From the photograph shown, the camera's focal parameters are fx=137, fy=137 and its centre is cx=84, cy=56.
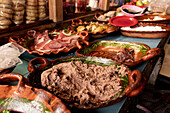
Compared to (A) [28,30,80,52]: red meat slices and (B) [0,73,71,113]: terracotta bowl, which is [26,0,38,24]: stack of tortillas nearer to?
(A) [28,30,80,52]: red meat slices

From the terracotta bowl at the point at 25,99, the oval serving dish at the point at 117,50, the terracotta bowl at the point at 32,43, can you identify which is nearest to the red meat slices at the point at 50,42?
the terracotta bowl at the point at 32,43

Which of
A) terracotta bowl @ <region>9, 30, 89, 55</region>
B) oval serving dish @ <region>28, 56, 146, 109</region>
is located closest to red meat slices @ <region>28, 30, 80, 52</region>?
terracotta bowl @ <region>9, 30, 89, 55</region>

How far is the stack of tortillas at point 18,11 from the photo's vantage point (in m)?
1.71

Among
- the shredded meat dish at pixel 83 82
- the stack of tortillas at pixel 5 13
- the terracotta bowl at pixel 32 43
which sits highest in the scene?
the stack of tortillas at pixel 5 13

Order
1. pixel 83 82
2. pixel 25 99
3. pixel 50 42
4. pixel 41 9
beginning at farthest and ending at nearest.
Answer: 1. pixel 41 9
2. pixel 50 42
3. pixel 83 82
4. pixel 25 99

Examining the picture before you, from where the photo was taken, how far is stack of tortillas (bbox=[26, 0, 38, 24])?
71.9 inches

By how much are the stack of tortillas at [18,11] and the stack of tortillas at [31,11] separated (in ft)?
0.24

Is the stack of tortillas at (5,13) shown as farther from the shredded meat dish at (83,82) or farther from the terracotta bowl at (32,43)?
the shredded meat dish at (83,82)

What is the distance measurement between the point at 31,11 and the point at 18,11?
17 cm

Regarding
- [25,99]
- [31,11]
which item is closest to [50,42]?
[31,11]

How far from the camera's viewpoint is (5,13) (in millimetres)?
1604

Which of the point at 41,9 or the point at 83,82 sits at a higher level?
the point at 41,9

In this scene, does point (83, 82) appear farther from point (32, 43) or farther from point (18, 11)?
point (18, 11)

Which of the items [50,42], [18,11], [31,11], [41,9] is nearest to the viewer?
[50,42]
